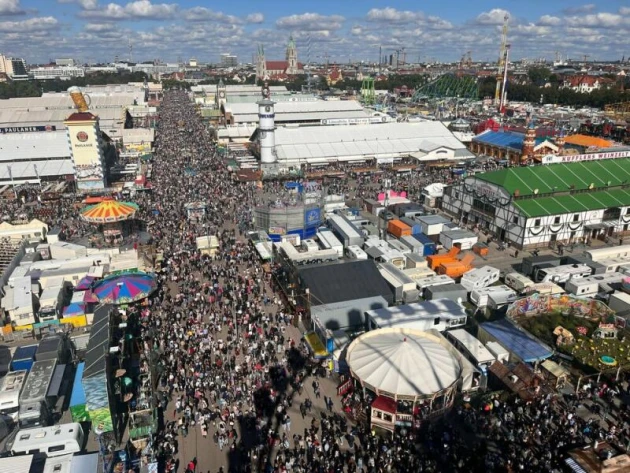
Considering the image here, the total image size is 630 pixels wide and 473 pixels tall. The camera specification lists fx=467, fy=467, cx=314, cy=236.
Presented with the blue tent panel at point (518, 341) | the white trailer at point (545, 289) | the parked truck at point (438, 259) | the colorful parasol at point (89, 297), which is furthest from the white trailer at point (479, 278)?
the colorful parasol at point (89, 297)

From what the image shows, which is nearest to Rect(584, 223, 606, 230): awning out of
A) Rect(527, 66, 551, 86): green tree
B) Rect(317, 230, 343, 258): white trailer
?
Rect(317, 230, 343, 258): white trailer

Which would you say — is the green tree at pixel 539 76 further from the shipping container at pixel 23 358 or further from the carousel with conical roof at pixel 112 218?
the shipping container at pixel 23 358

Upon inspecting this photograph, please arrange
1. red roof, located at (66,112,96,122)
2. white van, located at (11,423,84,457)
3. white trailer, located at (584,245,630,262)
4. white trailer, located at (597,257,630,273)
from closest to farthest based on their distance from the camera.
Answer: white van, located at (11,423,84,457)
white trailer, located at (597,257,630,273)
white trailer, located at (584,245,630,262)
red roof, located at (66,112,96,122)

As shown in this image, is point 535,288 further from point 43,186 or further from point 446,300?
point 43,186

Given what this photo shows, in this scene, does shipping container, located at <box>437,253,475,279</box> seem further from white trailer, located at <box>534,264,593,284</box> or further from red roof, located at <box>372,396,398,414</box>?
red roof, located at <box>372,396,398,414</box>

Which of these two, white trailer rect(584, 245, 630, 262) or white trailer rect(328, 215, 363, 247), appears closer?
white trailer rect(584, 245, 630, 262)

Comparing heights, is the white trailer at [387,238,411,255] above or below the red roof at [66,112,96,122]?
below

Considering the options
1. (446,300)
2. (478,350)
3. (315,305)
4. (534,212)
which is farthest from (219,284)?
(534,212)
